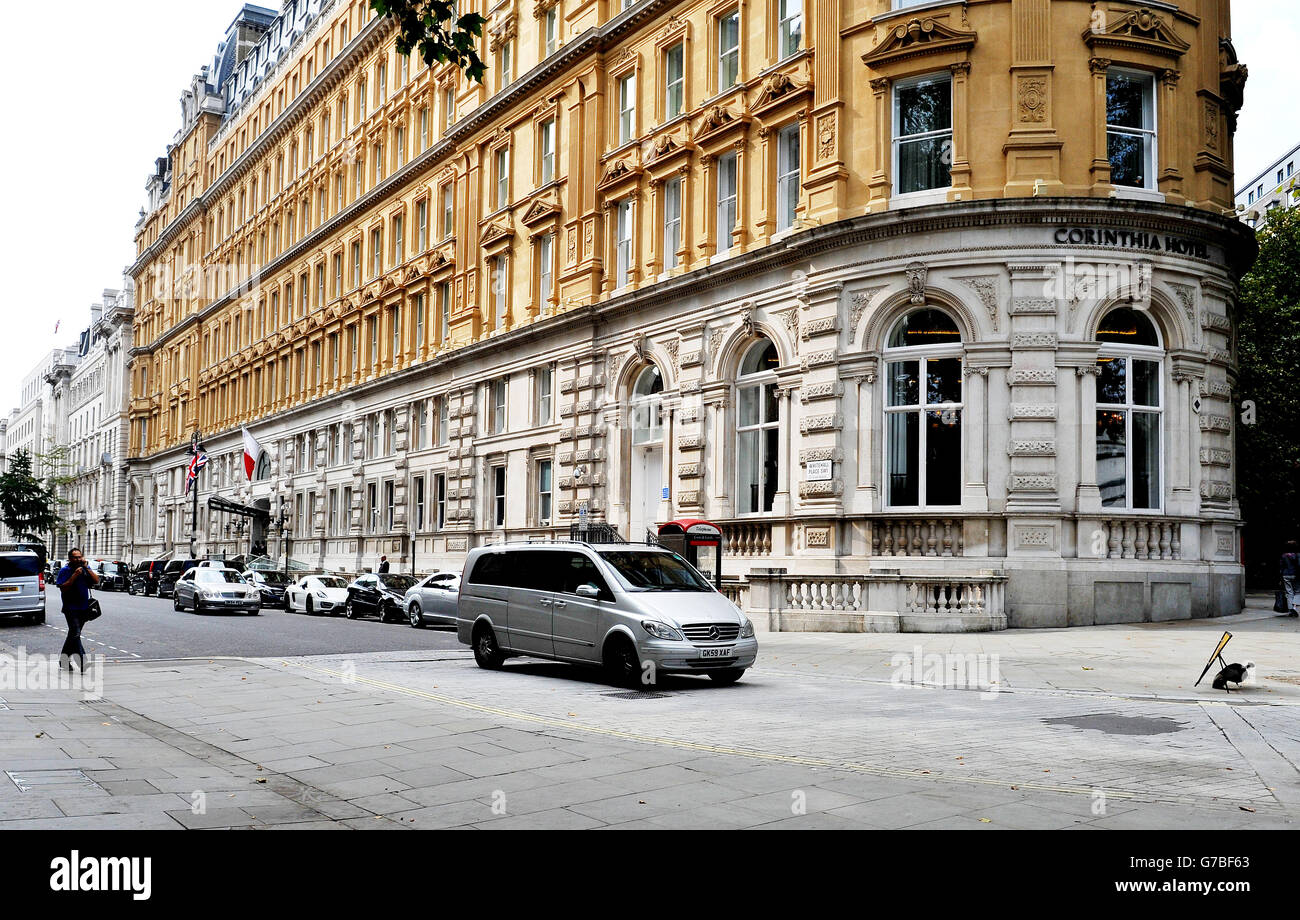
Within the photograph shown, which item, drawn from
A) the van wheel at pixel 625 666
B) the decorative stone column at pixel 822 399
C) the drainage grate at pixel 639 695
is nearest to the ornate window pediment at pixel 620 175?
the decorative stone column at pixel 822 399

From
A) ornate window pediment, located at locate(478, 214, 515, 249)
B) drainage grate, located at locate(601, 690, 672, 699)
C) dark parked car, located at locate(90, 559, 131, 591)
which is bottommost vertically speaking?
dark parked car, located at locate(90, 559, 131, 591)

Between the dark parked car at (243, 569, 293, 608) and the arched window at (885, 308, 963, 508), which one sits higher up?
the arched window at (885, 308, 963, 508)

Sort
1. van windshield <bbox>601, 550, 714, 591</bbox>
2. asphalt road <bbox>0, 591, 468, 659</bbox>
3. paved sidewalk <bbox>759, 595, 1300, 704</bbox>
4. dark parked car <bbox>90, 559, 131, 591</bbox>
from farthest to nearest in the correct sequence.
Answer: dark parked car <bbox>90, 559, 131, 591</bbox> → asphalt road <bbox>0, 591, 468, 659</bbox> → van windshield <bbox>601, 550, 714, 591</bbox> → paved sidewalk <bbox>759, 595, 1300, 704</bbox>

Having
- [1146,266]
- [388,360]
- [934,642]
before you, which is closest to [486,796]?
[934,642]

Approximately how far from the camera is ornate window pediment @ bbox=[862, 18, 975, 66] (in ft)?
83.6

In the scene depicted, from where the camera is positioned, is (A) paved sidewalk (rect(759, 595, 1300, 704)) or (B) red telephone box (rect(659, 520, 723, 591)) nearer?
(A) paved sidewalk (rect(759, 595, 1300, 704))

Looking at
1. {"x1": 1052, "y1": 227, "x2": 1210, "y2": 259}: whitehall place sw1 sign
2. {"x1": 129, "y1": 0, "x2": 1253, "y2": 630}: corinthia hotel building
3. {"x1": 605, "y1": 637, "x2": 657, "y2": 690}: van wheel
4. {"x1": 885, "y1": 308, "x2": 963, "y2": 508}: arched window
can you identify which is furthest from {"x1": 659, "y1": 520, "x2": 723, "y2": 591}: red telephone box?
{"x1": 1052, "y1": 227, "x2": 1210, "y2": 259}: whitehall place sw1 sign

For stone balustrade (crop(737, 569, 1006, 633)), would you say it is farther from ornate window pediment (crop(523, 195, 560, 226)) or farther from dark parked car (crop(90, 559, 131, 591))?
dark parked car (crop(90, 559, 131, 591))

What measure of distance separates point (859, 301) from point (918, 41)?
5679mm

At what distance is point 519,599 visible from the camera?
58.1 ft

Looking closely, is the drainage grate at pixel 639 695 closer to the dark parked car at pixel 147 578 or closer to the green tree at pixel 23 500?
the dark parked car at pixel 147 578

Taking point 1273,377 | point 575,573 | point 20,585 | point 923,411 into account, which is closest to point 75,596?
point 575,573

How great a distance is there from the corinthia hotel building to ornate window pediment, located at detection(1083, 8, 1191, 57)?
2.7 inches

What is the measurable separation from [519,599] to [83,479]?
104 m
